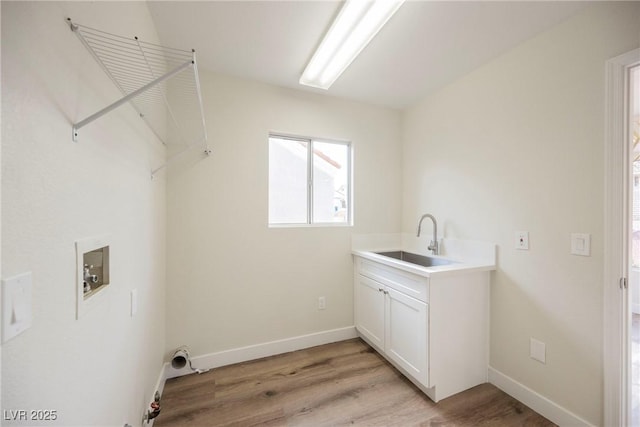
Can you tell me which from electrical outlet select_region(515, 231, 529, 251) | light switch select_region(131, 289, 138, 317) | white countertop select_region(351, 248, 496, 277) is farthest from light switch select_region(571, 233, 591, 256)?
light switch select_region(131, 289, 138, 317)

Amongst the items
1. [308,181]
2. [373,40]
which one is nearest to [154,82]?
[373,40]

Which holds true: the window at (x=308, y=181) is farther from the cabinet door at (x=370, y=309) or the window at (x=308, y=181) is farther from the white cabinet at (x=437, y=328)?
the white cabinet at (x=437, y=328)

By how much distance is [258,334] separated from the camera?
2.30 meters

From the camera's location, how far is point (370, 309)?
2.41m

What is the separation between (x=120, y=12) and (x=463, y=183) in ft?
8.27

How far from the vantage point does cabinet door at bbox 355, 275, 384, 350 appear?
7.38ft

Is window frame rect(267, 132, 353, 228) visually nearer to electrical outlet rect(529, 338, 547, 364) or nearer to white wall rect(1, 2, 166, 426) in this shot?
white wall rect(1, 2, 166, 426)

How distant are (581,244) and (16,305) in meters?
2.43

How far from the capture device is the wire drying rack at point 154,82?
85cm

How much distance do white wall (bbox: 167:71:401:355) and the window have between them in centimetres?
13

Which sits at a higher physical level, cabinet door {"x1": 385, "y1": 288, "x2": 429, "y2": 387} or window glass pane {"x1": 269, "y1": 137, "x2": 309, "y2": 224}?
window glass pane {"x1": 269, "y1": 137, "x2": 309, "y2": 224}

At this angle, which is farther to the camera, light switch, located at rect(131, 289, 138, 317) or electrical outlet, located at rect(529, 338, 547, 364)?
electrical outlet, located at rect(529, 338, 547, 364)

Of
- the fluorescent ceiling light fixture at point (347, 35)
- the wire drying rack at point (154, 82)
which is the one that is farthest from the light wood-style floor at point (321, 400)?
the fluorescent ceiling light fixture at point (347, 35)

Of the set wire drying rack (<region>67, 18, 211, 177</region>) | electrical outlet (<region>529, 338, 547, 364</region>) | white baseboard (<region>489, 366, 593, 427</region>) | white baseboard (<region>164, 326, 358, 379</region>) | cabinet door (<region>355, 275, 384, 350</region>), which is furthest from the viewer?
cabinet door (<region>355, 275, 384, 350</region>)
